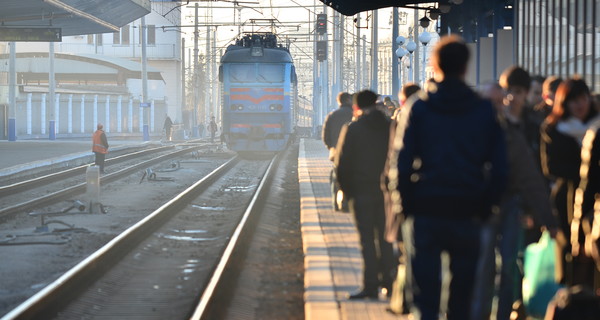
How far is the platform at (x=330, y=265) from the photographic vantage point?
8.96 m

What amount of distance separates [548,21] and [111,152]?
109 ft

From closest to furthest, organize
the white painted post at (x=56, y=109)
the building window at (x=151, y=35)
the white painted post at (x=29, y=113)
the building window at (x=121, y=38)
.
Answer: the white painted post at (x=29, y=113), the white painted post at (x=56, y=109), the building window at (x=151, y=35), the building window at (x=121, y=38)

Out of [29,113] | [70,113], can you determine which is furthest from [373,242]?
[70,113]

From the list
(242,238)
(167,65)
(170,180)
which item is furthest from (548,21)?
(167,65)

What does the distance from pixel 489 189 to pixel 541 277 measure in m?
1.36

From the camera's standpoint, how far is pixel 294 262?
45.9 ft

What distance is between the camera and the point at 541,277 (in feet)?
22.3

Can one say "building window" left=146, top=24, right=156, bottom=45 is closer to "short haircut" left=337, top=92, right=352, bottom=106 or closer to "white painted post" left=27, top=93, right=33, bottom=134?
"white painted post" left=27, top=93, right=33, bottom=134

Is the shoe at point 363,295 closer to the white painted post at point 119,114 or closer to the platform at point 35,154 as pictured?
the platform at point 35,154

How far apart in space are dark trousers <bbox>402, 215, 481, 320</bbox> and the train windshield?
3058 centimetres

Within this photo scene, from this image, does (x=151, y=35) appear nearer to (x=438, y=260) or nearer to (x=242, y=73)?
(x=242, y=73)

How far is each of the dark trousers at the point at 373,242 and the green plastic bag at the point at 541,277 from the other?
2.17 metres

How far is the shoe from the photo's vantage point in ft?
30.5

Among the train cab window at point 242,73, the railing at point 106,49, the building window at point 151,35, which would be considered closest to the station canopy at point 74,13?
the train cab window at point 242,73
